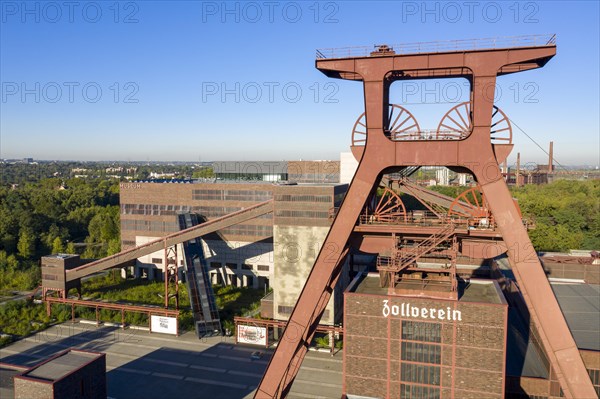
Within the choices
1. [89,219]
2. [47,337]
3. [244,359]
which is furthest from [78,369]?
[89,219]

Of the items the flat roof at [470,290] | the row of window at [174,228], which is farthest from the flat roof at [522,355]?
the row of window at [174,228]

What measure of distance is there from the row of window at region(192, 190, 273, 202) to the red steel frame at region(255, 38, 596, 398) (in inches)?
1255

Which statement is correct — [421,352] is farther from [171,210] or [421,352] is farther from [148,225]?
[148,225]

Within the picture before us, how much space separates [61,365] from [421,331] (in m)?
18.0

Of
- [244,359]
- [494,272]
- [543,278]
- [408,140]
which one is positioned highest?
[408,140]

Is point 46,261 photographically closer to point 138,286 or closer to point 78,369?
point 138,286

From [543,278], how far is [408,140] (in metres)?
6.96

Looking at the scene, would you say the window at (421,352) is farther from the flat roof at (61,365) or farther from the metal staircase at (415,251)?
the flat roof at (61,365)

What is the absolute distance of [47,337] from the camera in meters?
35.6

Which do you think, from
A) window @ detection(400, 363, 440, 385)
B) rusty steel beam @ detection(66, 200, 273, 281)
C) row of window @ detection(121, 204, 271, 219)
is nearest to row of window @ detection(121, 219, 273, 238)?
row of window @ detection(121, 204, 271, 219)

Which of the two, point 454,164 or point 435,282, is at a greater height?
point 454,164

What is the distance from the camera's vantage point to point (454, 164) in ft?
53.7

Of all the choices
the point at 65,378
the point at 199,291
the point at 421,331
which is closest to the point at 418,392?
the point at 421,331

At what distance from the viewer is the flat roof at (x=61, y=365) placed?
2094 cm
